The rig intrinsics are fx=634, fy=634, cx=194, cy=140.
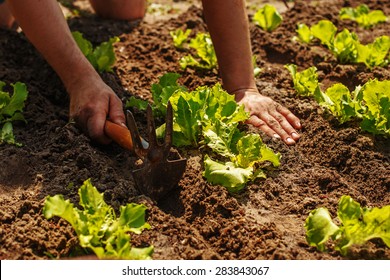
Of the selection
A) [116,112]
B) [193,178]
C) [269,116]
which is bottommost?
[269,116]

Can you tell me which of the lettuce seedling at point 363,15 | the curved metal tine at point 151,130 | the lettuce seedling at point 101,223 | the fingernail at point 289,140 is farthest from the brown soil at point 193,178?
the lettuce seedling at point 363,15

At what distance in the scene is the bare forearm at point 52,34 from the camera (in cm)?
345

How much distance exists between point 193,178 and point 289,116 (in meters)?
0.83

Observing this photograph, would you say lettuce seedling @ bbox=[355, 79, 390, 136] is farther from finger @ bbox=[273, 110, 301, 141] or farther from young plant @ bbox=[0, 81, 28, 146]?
young plant @ bbox=[0, 81, 28, 146]

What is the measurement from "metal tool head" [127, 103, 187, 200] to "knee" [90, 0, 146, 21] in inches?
92.6

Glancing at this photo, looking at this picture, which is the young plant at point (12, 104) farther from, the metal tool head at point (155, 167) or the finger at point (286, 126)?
the finger at point (286, 126)

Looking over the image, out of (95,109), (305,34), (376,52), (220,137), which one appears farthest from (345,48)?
(95,109)

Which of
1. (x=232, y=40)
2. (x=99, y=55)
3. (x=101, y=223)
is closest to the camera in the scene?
(x=101, y=223)

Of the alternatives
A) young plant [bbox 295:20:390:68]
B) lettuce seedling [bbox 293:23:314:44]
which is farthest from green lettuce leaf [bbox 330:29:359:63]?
lettuce seedling [bbox 293:23:314:44]

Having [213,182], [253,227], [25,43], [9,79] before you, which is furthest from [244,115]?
[25,43]

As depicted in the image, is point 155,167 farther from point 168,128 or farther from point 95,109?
point 95,109

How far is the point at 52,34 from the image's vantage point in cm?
352

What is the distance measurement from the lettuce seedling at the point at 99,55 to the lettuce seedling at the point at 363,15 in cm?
206
